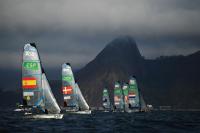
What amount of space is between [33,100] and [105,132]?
102 feet

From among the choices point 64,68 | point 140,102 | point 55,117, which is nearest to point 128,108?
point 140,102

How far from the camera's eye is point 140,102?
164 m

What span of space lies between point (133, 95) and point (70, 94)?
46596 millimetres

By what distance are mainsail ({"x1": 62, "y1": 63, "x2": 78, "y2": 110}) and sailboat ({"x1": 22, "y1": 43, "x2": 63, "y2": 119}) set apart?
31315mm

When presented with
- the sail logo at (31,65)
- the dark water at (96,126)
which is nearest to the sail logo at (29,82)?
the sail logo at (31,65)

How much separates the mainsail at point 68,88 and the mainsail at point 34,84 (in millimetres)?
31264

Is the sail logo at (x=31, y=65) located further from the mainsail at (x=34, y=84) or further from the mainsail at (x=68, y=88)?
the mainsail at (x=68, y=88)

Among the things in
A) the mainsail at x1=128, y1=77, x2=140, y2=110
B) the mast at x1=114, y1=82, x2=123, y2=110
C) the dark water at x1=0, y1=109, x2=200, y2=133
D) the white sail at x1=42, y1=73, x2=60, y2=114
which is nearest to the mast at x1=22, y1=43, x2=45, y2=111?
the white sail at x1=42, y1=73, x2=60, y2=114

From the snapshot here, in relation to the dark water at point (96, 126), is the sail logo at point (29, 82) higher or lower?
higher

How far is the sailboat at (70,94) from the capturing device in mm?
113625

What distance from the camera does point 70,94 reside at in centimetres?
11806

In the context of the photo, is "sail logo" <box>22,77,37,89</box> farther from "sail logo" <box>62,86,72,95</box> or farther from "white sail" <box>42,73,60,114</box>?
"sail logo" <box>62,86,72,95</box>

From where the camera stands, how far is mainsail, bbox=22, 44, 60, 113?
257 ft

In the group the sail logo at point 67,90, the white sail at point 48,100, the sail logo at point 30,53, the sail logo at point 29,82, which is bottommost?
the white sail at point 48,100
